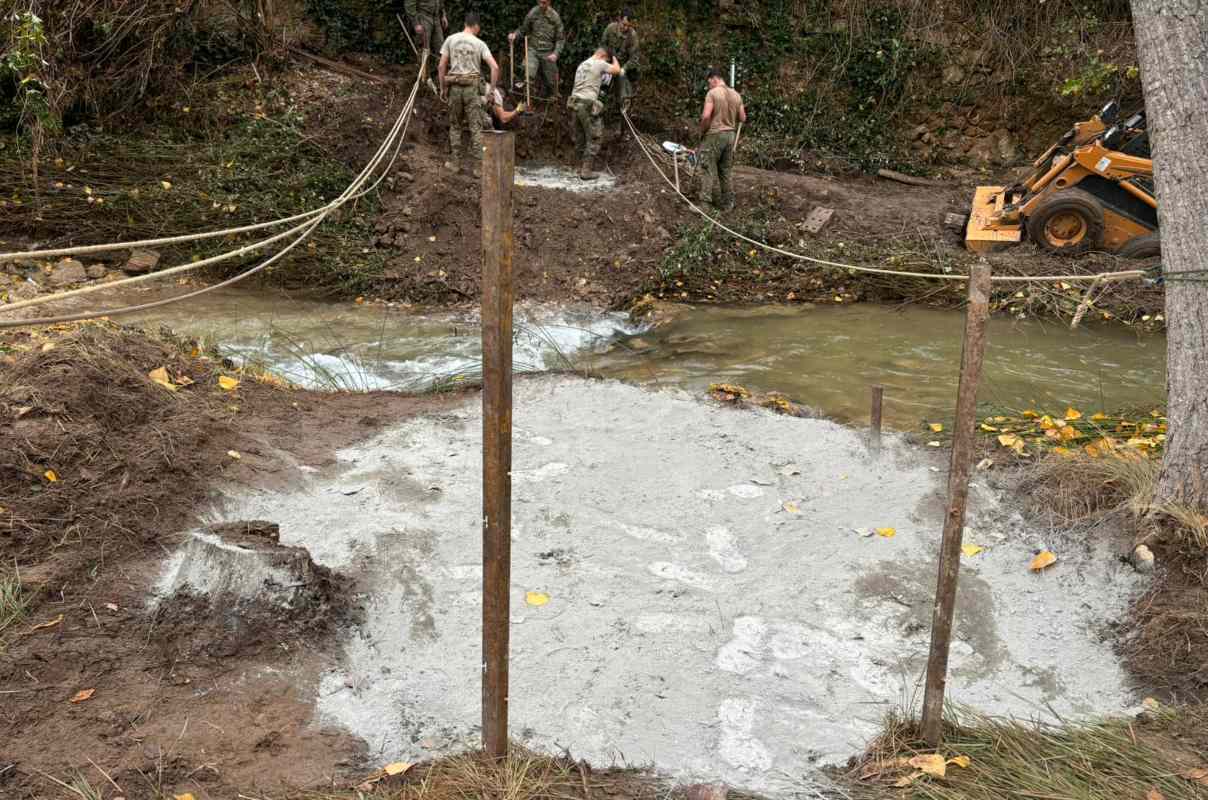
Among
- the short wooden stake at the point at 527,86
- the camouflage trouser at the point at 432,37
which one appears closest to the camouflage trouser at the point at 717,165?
the short wooden stake at the point at 527,86

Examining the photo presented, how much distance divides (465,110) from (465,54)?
789mm

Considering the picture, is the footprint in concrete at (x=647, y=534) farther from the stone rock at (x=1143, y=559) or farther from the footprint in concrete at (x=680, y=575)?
the stone rock at (x=1143, y=559)

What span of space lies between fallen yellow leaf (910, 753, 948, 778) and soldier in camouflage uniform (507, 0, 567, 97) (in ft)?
41.4

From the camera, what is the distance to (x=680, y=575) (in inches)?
207

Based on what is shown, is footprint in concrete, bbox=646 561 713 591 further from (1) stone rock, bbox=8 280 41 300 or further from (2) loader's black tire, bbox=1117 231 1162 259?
(2) loader's black tire, bbox=1117 231 1162 259

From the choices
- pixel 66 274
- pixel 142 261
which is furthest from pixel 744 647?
pixel 66 274

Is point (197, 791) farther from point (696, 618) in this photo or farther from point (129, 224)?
point (129, 224)

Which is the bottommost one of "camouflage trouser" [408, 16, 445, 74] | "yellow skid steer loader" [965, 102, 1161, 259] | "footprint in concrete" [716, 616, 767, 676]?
"footprint in concrete" [716, 616, 767, 676]

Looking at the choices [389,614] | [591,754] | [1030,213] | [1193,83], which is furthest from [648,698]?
[1030,213]

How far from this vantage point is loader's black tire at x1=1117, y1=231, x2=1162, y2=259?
10.6m

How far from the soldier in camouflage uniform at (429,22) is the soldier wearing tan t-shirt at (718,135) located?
4.86 metres

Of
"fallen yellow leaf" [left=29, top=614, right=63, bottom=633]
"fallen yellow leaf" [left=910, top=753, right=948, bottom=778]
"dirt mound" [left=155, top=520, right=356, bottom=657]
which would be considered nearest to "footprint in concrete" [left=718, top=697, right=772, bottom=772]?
"fallen yellow leaf" [left=910, top=753, right=948, bottom=778]

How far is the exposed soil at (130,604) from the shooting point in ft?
11.7

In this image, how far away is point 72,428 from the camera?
5336 millimetres
